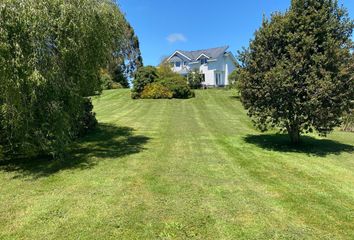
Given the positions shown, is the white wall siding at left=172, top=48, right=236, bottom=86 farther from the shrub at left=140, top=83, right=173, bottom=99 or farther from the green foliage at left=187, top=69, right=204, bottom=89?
the shrub at left=140, top=83, right=173, bottom=99

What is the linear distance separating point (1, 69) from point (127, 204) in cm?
482

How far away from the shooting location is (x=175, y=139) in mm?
13820

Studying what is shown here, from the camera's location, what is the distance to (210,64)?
2019 inches

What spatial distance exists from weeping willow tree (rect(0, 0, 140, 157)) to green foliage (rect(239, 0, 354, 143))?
5869 mm

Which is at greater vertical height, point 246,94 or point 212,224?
point 246,94

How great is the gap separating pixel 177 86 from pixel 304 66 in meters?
20.7

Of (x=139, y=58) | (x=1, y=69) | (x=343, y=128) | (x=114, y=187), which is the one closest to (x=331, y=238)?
(x=114, y=187)

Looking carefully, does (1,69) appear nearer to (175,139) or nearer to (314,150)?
(175,139)

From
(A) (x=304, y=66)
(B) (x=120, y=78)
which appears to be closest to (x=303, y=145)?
(A) (x=304, y=66)

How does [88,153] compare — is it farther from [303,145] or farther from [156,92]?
[156,92]

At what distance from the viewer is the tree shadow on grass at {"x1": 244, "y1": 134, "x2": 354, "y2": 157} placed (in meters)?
12.0

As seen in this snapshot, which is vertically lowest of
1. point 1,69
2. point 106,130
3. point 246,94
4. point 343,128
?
point 343,128

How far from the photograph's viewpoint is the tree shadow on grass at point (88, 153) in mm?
9402

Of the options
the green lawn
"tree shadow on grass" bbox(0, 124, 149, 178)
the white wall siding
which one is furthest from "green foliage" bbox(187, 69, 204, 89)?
the green lawn
